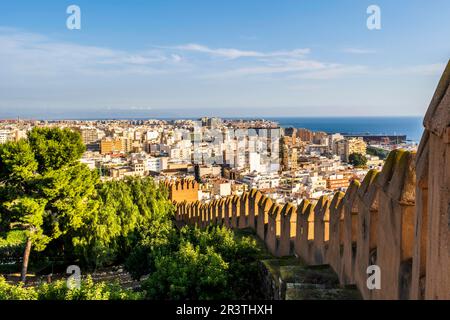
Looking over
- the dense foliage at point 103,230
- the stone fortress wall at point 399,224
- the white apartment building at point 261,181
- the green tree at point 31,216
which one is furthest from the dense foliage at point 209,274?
the white apartment building at point 261,181

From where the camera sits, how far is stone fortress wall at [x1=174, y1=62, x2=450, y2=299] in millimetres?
3787

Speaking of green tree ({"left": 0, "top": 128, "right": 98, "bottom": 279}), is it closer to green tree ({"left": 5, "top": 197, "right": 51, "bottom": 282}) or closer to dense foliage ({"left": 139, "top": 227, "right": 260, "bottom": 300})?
green tree ({"left": 5, "top": 197, "right": 51, "bottom": 282})

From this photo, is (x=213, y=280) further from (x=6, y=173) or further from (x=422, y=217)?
Answer: (x=6, y=173)

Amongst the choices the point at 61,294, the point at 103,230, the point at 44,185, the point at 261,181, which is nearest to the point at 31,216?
the point at 44,185

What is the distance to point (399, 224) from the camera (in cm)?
474

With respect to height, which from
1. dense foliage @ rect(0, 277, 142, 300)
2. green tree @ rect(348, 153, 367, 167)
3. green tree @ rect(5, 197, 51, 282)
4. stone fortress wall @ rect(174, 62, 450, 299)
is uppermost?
stone fortress wall @ rect(174, 62, 450, 299)

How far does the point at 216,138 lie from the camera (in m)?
134

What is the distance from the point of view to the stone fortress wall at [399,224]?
3.79 meters

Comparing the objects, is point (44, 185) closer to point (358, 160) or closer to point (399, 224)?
point (399, 224)

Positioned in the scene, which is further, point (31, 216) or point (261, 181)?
point (261, 181)

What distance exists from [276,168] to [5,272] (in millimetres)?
77966

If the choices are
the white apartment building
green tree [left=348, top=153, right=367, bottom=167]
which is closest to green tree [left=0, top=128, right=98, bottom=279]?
the white apartment building
